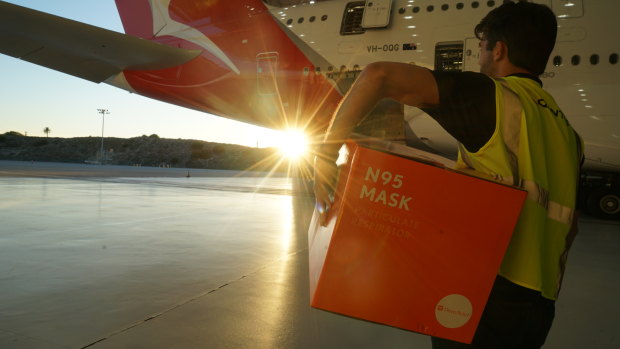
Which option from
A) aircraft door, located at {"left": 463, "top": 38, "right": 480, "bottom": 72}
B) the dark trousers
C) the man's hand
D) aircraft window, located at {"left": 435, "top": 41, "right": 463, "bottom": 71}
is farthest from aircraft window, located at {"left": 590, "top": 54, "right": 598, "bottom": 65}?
the man's hand

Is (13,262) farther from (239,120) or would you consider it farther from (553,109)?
(239,120)

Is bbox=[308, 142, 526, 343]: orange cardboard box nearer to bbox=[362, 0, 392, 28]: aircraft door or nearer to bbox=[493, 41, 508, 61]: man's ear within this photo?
bbox=[493, 41, 508, 61]: man's ear

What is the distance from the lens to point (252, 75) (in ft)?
26.9

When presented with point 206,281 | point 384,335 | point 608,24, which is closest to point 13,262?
point 206,281

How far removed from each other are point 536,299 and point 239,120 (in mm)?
8955

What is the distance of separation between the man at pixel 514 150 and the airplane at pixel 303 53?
5639 mm

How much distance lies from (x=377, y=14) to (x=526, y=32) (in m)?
6.49

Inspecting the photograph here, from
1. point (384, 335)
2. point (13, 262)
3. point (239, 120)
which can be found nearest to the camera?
point (384, 335)

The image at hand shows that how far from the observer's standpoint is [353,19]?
288 inches

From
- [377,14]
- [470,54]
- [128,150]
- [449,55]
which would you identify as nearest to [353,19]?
[377,14]

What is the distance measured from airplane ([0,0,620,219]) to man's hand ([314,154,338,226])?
574cm

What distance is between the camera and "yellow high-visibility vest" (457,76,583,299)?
2.69ft

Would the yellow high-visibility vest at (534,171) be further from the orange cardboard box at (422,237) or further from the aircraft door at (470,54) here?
the aircraft door at (470,54)

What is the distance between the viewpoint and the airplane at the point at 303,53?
5.71 m
